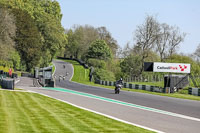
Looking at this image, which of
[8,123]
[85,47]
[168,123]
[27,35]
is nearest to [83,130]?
[8,123]

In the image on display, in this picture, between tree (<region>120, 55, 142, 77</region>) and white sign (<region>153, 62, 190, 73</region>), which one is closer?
white sign (<region>153, 62, 190, 73</region>)

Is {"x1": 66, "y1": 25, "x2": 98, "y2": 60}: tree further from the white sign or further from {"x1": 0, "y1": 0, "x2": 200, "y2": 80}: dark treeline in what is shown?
the white sign

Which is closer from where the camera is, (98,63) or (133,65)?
(133,65)

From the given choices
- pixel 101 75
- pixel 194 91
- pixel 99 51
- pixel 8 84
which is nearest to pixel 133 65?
pixel 101 75

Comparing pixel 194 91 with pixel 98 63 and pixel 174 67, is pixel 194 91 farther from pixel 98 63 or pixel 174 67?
pixel 98 63

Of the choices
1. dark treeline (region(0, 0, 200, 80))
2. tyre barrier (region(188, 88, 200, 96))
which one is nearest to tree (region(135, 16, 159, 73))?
dark treeline (region(0, 0, 200, 80))

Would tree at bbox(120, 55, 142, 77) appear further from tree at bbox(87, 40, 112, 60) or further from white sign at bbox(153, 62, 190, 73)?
tree at bbox(87, 40, 112, 60)

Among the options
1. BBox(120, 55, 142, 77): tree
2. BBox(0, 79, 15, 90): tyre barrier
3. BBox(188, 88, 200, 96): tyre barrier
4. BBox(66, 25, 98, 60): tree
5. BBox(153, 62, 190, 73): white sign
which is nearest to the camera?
BBox(0, 79, 15, 90): tyre barrier

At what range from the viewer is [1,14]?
59625 mm

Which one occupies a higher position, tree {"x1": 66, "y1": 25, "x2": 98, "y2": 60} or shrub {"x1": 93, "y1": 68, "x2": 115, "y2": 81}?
tree {"x1": 66, "y1": 25, "x2": 98, "y2": 60}

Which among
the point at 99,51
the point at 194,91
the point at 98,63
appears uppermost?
the point at 99,51

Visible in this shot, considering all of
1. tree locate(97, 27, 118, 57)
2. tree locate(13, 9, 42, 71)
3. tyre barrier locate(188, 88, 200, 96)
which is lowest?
tyre barrier locate(188, 88, 200, 96)

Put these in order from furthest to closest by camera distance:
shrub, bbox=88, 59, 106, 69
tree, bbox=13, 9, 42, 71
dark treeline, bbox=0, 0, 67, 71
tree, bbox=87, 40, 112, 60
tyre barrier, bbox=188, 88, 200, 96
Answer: tree, bbox=87, 40, 112, 60 → shrub, bbox=88, 59, 106, 69 → tree, bbox=13, 9, 42, 71 → dark treeline, bbox=0, 0, 67, 71 → tyre barrier, bbox=188, 88, 200, 96

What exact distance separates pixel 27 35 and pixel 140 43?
78.4 ft
